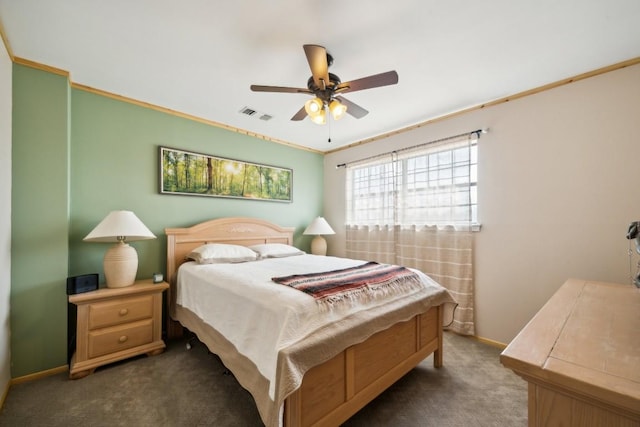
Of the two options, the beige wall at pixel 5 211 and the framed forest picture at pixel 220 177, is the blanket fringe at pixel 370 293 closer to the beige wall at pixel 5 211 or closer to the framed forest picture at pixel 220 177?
the beige wall at pixel 5 211

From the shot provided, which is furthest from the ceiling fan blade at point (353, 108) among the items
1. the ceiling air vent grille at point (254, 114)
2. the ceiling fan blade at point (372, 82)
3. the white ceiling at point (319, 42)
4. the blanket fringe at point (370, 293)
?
the blanket fringe at point (370, 293)

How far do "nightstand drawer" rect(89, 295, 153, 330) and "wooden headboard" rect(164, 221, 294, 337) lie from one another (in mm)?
391

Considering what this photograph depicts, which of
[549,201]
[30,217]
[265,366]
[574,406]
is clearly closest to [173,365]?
[265,366]

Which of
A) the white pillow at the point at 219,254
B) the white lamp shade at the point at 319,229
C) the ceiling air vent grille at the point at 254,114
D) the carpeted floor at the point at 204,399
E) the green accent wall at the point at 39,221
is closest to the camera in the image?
the carpeted floor at the point at 204,399

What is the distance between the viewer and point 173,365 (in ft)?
7.54

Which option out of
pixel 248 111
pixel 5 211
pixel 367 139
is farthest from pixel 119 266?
pixel 367 139

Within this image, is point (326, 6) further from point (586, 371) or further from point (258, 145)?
point (258, 145)

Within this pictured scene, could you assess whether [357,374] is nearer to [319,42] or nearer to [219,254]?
[219,254]

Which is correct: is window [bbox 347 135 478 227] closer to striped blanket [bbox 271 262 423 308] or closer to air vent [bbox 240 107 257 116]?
striped blanket [bbox 271 262 423 308]

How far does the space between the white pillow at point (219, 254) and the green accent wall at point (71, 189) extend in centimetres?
49

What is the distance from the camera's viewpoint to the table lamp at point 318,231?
3.96 metres

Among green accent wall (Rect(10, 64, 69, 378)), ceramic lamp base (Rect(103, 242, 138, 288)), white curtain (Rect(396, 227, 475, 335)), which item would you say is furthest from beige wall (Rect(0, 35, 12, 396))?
white curtain (Rect(396, 227, 475, 335))

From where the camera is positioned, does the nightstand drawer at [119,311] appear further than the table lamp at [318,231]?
No

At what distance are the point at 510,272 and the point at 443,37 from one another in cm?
231
